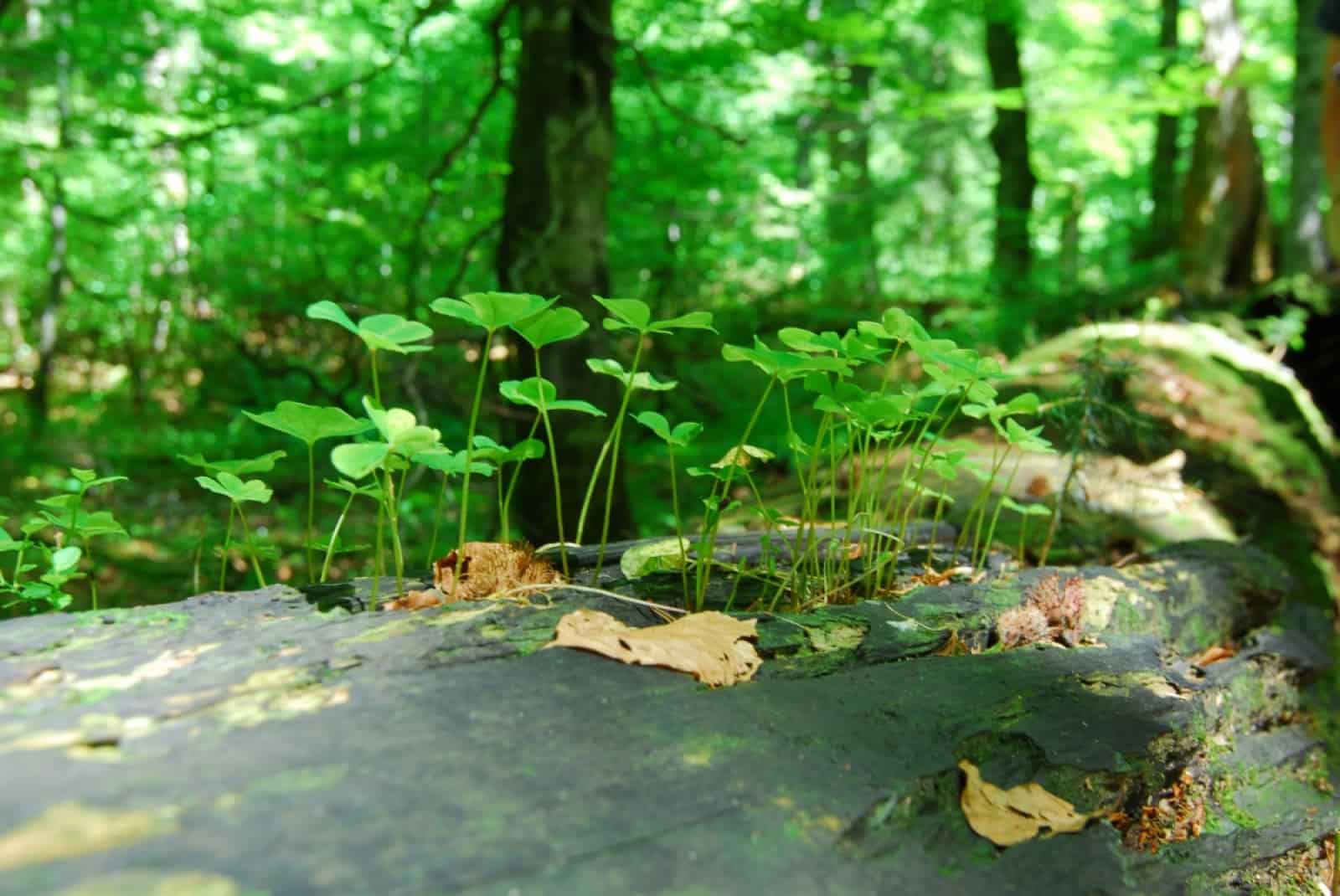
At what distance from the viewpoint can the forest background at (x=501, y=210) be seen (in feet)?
13.0

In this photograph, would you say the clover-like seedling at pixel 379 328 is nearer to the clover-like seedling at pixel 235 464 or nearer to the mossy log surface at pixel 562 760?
the clover-like seedling at pixel 235 464

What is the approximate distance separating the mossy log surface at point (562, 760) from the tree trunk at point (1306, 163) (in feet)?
25.2

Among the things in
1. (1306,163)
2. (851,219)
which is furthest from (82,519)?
(851,219)

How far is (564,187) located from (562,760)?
129 inches

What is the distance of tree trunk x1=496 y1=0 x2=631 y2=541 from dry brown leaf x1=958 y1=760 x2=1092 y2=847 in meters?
2.68

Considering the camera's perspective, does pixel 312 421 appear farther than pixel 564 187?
No

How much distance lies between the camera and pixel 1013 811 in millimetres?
1154

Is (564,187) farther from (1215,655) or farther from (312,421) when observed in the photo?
(1215,655)

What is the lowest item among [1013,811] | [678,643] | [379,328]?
[1013,811]

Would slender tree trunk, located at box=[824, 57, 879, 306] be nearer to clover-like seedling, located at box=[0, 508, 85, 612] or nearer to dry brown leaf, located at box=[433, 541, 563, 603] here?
dry brown leaf, located at box=[433, 541, 563, 603]

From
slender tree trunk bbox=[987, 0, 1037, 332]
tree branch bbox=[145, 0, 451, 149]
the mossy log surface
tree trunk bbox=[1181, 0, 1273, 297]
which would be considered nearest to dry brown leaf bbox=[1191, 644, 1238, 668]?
the mossy log surface

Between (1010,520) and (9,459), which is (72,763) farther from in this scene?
(9,459)

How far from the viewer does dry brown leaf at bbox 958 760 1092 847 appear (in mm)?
1104

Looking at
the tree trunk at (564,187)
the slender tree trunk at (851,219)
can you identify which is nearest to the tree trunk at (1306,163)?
the slender tree trunk at (851,219)
